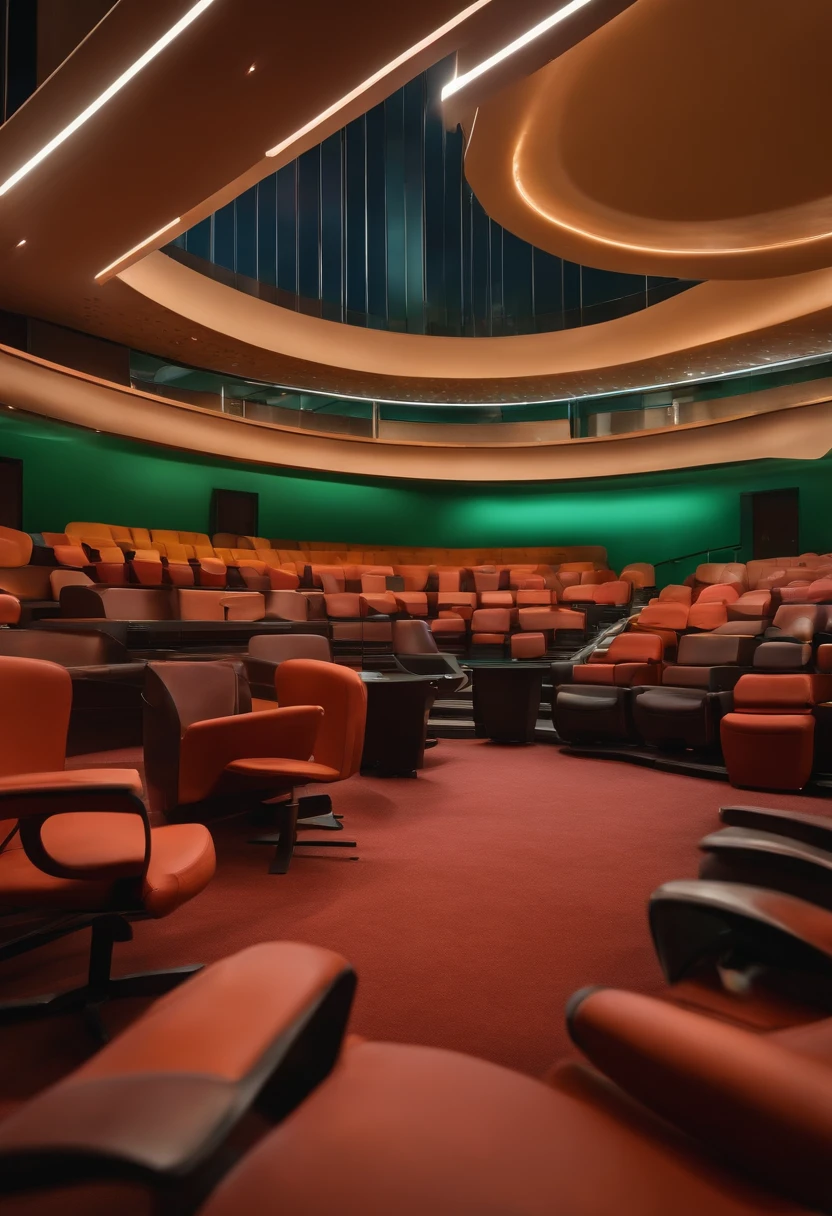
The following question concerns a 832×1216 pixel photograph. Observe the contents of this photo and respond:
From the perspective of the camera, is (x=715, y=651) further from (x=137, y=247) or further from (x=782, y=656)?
(x=137, y=247)

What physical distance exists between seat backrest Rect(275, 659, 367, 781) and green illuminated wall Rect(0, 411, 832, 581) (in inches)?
326

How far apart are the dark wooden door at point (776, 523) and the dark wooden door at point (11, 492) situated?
11845mm

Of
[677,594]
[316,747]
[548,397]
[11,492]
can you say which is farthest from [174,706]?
[548,397]

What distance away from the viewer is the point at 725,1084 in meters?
0.64

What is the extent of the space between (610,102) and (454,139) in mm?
9643

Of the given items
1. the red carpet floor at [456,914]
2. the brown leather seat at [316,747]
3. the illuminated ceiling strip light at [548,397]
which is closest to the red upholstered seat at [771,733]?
the red carpet floor at [456,914]

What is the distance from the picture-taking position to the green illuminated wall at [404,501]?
1103 centimetres

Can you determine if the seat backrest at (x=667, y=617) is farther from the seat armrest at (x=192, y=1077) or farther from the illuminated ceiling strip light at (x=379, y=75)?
the seat armrest at (x=192, y=1077)

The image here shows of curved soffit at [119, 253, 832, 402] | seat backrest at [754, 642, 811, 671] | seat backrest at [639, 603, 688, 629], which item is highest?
curved soffit at [119, 253, 832, 402]

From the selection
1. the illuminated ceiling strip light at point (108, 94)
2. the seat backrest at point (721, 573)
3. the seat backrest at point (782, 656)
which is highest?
the illuminated ceiling strip light at point (108, 94)

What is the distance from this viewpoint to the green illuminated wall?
11.0 metres

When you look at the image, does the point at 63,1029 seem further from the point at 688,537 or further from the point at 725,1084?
the point at 688,537

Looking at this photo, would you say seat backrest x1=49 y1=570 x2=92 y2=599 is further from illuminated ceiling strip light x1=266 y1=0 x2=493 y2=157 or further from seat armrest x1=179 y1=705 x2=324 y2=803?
seat armrest x1=179 y1=705 x2=324 y2=803

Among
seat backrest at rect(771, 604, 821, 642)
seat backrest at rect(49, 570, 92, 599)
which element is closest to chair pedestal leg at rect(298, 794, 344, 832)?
seat backrest at rect(771, 604, 821, 642)
